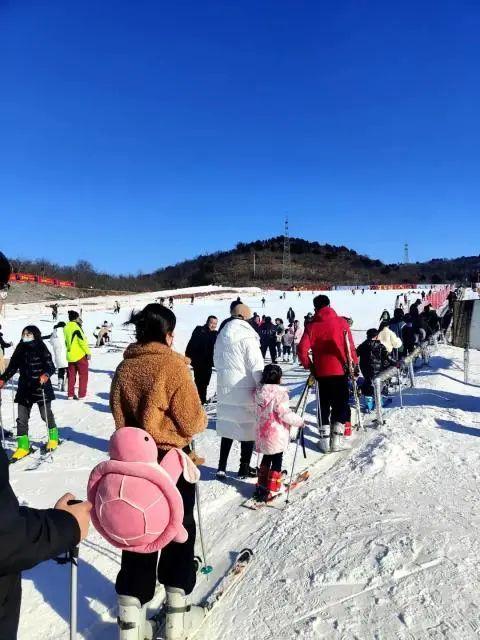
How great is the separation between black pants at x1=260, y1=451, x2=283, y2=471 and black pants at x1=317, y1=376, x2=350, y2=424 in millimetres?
1485

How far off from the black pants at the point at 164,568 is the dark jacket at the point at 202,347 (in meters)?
5.74

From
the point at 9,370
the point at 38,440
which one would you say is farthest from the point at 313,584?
the point at 38,440

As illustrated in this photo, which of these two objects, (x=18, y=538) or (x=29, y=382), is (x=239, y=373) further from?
(x=29, y=382)

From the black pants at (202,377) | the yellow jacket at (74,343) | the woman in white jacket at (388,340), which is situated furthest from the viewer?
the yellow jacket at (74,343)

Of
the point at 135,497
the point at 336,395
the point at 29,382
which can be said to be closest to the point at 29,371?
the point at 29,382

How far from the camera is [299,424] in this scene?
4391 mm

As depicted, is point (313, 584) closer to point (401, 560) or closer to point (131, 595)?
point (401, 560)

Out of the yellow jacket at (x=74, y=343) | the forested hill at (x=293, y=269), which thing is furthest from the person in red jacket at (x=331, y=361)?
the forested hill at (x=293, y=269)

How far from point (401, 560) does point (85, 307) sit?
152 ft

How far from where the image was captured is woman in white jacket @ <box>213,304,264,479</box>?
4.67 m

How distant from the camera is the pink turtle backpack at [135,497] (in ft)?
7.01

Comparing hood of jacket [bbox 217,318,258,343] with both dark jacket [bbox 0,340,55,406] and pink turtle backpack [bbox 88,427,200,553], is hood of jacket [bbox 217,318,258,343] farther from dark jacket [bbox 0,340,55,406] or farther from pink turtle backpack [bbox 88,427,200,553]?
dark jacket [bbox 0,340,55,406]

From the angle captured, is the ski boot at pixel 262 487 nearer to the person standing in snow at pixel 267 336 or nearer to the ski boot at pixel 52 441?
the ski boot at pixel 52 441

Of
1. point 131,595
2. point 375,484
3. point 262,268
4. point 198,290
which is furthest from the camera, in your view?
point 262,268
